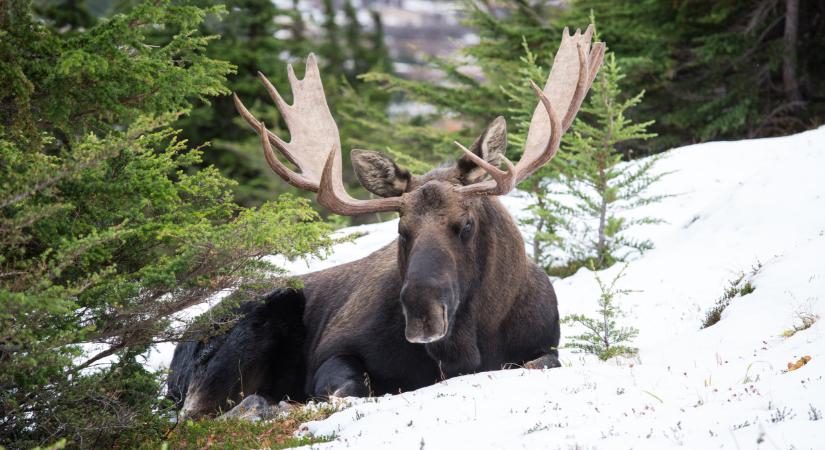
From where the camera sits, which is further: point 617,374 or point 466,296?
point 466,296

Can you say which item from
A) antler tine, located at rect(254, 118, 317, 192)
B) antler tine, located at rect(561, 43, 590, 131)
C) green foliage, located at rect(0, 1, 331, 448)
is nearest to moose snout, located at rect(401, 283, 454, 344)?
green foliage, located at rect(0, 1, 331, 448)

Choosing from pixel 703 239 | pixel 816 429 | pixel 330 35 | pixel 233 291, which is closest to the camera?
pixel 816 429

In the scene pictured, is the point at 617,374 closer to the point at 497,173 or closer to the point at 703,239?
the point at 497,173

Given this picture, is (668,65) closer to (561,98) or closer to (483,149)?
(561,98)

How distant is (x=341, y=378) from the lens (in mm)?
7102

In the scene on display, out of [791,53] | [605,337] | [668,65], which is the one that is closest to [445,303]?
[605,337]

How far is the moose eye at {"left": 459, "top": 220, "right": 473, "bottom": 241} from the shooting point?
671cm

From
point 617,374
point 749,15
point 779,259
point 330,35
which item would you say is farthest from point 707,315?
point 330,35

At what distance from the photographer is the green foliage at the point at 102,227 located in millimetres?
4691

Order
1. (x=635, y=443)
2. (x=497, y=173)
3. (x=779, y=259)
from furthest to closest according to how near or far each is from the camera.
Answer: (x=779, y=259) → (x=497, y=173) → (x=635, y=443)

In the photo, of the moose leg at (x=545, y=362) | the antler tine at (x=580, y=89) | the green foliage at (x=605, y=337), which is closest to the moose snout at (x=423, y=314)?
the moose leg at (x=545, y=362)

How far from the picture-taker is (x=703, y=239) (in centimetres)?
1031

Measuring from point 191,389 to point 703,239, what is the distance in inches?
241

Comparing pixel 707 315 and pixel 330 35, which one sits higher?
pixel 707 315
